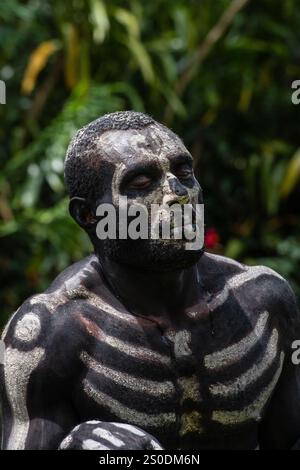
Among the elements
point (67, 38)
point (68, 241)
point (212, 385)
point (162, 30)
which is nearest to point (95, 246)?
point (212, 385)

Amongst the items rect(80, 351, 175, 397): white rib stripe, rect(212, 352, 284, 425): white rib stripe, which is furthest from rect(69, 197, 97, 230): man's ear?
rect(212, 352, 284, 425): white rib stripe

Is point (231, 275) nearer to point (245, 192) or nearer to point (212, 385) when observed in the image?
point (212, 385)

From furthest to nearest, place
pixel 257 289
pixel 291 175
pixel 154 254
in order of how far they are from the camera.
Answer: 1. pixel 291 175
2. pixel 257 289
3. pixel 154 254

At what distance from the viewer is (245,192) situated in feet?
23.1

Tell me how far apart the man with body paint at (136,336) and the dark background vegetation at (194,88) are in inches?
132

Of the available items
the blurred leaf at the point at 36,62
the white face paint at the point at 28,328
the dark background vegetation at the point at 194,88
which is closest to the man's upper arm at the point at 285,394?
the white face paint at the point at 28,328

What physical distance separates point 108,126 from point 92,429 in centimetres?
71

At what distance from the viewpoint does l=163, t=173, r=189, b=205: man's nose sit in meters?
2.70

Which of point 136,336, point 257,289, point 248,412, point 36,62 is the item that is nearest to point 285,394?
point 248,412

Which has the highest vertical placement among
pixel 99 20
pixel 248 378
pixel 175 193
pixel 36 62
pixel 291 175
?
pixel 99 20

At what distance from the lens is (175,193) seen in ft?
8.86

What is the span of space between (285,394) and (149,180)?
66cm

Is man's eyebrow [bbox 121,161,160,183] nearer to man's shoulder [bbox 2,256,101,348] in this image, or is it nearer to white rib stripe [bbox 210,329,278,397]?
man's shoulder [bbox 2,256,101,348]

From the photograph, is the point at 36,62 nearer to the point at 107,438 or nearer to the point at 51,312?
the point at 51,312
